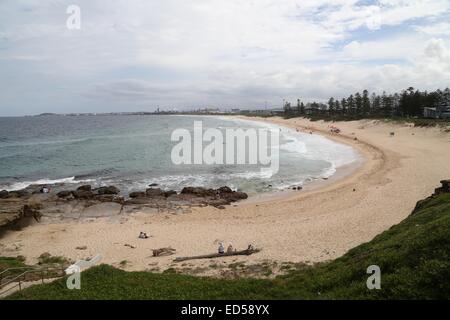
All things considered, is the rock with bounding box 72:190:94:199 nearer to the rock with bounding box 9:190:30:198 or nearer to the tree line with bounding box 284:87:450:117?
the rock with bounding box 9:190:30:198

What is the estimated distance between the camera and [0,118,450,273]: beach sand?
18450 mm

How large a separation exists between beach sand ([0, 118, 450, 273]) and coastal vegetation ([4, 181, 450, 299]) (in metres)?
4.85

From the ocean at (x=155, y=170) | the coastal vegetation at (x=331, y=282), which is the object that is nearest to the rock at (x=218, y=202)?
the ocean at (x=155, y=170)

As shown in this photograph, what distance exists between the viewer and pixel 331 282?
10398 mm

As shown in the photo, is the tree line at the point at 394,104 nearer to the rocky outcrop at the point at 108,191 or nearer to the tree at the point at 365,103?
the tree at the point at 365,103

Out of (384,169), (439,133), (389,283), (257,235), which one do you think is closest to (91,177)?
(257,235)

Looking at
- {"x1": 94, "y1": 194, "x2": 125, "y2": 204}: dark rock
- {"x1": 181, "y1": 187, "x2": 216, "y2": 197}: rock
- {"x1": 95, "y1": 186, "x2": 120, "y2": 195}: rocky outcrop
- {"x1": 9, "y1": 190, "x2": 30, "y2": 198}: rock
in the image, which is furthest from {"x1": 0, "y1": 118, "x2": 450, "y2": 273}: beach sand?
{"x1": 9, "y1": 190, "x2": 30, "y2": 198}: rock

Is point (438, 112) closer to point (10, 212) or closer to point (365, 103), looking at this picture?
point (365, 103)

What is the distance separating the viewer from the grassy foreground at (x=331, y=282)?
29.1 feet

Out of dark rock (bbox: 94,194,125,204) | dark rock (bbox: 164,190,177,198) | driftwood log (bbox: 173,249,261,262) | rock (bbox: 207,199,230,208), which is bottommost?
driftwood log (bbox: 173,249,261,262)

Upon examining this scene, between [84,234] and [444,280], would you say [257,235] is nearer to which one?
[84,234]
